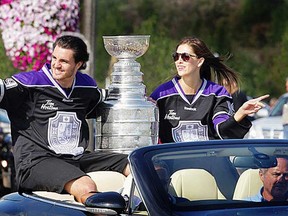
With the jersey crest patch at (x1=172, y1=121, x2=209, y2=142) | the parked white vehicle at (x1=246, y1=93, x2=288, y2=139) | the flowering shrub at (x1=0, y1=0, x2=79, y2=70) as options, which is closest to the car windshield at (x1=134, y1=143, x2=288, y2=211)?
the jersey crest patch at (x1=172, y1=121, x2=209, y2=142)

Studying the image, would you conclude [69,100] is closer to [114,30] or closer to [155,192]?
[155,192]

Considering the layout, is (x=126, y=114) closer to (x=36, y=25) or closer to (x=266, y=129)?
(x=36, y=25)

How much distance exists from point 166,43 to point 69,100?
21.7 meters

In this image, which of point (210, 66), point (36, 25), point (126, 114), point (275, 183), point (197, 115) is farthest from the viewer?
point (36, 25)

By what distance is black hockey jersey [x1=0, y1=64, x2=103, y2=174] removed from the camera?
809cm

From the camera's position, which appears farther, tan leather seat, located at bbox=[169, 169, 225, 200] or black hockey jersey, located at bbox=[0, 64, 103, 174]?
black hockey jersey, located at bbox=[0, 64, 103, 174]

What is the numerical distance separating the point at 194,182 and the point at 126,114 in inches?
96.9

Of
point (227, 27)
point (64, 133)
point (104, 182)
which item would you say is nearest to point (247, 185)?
point (104, 182)

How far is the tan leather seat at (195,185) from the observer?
6.21 meters

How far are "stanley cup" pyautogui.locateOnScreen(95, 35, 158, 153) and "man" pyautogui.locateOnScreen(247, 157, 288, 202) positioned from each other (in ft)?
7.65

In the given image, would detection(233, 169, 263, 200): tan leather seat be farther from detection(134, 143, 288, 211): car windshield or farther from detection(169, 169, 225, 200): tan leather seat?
detection(169, 169, 225, 200): tan leather seat

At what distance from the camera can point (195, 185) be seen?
20.6 feet

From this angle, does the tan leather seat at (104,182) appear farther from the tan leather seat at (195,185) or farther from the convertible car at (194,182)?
the tan leather seat at (195,185)

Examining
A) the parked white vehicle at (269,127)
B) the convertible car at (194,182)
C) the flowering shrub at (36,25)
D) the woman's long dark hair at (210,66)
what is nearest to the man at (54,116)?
the woman's long dark hair at (210,66)
